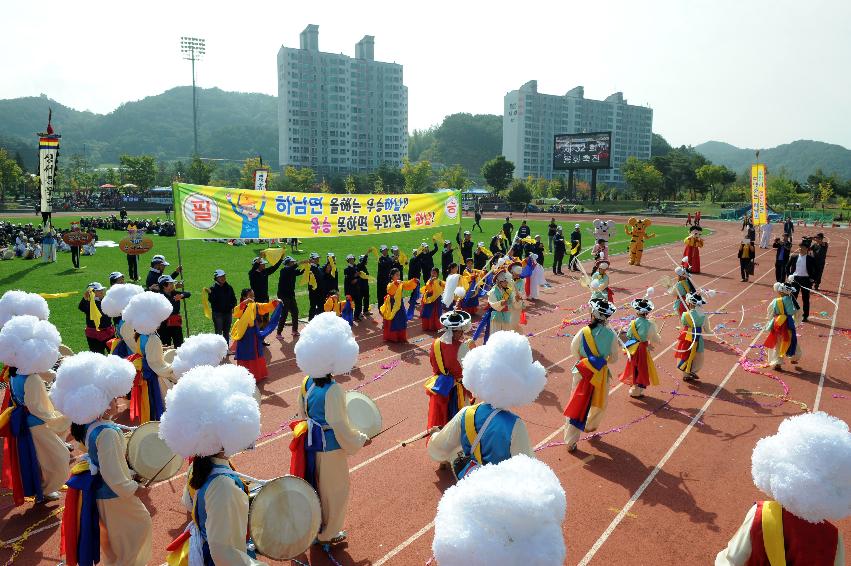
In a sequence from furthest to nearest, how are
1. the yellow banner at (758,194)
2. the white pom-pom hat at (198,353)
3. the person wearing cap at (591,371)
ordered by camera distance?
the yellow banner at (758,194)
the person wearing cap at (591,371)
the white pom-pom hat at (198,353)

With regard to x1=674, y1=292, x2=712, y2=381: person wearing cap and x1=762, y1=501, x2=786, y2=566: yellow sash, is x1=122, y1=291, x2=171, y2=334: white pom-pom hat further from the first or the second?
x1=674, y1=292, x2=712, y2=381: person wearing cap

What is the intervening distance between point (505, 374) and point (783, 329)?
30.5 feet

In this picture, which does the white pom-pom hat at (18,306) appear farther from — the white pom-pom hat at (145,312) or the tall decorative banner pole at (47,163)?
the tall decorative banner pole at (47,163)

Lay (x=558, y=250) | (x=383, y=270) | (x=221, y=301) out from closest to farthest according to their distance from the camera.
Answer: (x=221, y=301)
(x=383, y=270)
(x=558, y=250)

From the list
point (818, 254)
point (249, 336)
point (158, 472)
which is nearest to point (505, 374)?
point (158, 472)

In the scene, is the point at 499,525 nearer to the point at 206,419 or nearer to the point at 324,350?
the point at 206,419

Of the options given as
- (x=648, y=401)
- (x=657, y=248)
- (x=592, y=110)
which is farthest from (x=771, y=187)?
(x=648, y=401)

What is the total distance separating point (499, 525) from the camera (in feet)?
7.04

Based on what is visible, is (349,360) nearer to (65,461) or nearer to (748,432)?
(65,461)

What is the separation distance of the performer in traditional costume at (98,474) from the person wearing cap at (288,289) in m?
8.78

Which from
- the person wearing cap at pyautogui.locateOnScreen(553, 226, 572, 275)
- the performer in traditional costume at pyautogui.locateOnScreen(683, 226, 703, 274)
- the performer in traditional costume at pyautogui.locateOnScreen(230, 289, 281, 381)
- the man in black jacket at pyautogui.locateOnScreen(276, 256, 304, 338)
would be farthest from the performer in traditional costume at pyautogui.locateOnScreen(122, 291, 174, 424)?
the performer in traditional costume at pyautogui.locateOnScreen(683, 226, 703, 274)

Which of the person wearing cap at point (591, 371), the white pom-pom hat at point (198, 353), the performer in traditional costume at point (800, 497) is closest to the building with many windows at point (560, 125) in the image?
the person wearing cap at point (591, 371)

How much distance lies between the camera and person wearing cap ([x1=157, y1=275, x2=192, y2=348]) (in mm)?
10156

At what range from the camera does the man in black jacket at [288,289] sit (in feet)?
43.3
